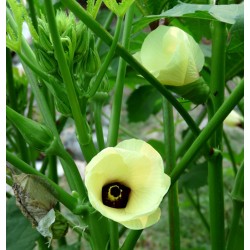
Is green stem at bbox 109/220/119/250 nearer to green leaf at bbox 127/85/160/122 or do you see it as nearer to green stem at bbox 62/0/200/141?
green stem at bbox 62/0/200/141

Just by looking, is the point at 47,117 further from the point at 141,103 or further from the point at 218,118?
the point at 141,103

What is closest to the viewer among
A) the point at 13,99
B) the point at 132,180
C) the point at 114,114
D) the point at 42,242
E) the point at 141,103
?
the point at 132,180

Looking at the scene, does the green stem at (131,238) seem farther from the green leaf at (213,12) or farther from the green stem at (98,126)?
the green leaf at (213,12)

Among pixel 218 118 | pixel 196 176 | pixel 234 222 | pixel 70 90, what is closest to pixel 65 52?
pixel 70 90

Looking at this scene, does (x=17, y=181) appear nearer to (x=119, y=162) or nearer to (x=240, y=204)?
(x=119, y=162)

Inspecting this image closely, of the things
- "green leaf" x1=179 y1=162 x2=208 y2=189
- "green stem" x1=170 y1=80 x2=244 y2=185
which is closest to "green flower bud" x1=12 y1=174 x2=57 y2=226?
"green stem" x1=170 y1=80 x2=244 y2=185
